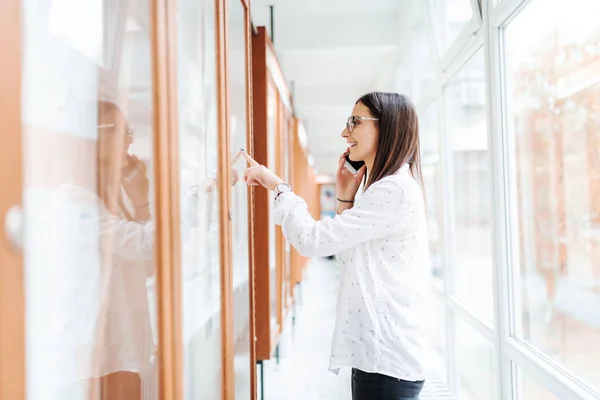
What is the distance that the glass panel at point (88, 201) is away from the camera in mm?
863

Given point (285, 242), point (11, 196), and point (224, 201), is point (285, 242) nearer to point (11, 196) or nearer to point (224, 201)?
point (224, 201)

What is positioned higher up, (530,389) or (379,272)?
(379,272)

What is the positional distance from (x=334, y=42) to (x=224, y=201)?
411 cm

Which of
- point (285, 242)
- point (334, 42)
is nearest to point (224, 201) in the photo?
point (285, 242)

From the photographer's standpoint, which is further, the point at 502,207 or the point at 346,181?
the point at 502,207

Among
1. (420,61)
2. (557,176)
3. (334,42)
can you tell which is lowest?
(557,176)

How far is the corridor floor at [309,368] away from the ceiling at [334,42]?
321 centimetres

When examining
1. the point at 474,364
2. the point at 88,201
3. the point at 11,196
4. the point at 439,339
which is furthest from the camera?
the point at 439,339

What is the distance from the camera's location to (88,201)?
39.9 inches

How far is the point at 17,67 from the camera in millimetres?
792

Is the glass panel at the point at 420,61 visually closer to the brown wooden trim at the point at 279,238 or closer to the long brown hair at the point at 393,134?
the brown wooden trim at the point at 279,238

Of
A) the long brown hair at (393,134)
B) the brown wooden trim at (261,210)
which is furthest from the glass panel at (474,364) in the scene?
the long brown hair at (393,134)

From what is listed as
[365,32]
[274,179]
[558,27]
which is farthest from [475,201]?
[365,32]

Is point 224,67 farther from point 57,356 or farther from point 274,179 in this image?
point 57,356
